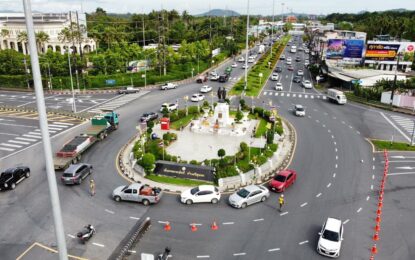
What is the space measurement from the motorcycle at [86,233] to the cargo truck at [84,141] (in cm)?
1296

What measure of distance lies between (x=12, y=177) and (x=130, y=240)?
15.6 meters

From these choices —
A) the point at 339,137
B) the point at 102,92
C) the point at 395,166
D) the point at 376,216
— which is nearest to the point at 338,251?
the point at 376,216

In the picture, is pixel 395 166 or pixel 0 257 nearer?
pixel 0 257

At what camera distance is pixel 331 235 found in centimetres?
2369

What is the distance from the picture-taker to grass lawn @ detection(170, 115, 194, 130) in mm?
49697

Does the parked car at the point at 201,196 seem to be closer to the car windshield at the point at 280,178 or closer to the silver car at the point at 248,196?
the silver car at the point at 248,196

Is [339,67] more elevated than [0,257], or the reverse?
[339,67]

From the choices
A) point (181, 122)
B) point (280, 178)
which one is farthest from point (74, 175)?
point (181, 122)

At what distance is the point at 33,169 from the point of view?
3644 cm

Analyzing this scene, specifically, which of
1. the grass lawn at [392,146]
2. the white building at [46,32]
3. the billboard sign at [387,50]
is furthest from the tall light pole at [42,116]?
the white building at [46,32]

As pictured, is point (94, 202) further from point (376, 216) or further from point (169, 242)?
point (376, 216)

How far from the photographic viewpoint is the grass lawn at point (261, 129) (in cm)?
4698

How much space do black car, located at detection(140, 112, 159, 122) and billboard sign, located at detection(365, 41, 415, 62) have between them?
187 ft

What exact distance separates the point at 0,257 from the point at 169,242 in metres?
10.9
